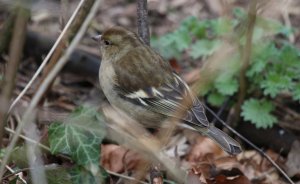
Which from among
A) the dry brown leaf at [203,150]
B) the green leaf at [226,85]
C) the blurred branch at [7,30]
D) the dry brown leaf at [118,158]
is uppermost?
the blurred branch at [7,30]

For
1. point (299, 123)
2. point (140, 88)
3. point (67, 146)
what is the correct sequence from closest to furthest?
point (67, 146)
point (140, 88)
point (299, 123)

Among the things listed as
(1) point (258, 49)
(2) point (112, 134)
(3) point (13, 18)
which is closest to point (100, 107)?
(2) point (112, 134)

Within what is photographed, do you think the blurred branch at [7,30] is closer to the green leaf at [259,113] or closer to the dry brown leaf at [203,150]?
the dry brown leaf at [203,150]

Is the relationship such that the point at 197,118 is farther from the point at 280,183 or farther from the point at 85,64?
the point at 85,64

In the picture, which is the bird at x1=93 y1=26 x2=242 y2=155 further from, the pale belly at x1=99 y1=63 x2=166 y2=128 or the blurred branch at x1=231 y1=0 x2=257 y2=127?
the blurred branch at x1=231 y1=0 x2=257 y2=127

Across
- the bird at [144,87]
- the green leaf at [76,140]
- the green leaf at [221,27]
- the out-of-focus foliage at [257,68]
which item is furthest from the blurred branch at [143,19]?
the green leaf at [221,27]

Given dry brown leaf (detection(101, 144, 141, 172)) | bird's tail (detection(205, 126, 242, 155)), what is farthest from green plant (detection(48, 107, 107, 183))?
bird's tail (detection(205, 126, 242, 155))
